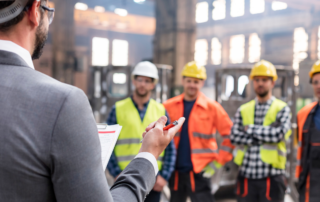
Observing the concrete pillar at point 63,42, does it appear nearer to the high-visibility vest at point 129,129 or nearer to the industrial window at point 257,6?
the high-visibility vest at point 129,129

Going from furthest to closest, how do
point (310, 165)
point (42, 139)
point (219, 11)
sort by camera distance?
point (219, 11), point (310, 165), point (42, 139)

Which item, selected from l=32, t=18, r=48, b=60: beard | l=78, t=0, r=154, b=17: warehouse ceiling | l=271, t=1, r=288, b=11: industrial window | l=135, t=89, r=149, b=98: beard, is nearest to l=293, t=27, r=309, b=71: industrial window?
l=271, t=1, r=288, b=11: industrial window

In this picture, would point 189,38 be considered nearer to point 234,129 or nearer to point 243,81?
point 243,81

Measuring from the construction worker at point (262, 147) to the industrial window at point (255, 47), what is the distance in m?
11.9

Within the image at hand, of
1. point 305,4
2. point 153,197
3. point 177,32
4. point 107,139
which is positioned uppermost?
point 305,4

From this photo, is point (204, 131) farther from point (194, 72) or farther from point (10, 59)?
point (10, 59)

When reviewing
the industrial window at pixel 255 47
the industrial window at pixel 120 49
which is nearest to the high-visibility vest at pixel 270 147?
the industrial window at pixel 120 49

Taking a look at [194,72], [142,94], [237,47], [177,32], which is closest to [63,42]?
[177,32]

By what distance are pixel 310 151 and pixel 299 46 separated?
12.1 m

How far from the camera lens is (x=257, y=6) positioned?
46.3 feet

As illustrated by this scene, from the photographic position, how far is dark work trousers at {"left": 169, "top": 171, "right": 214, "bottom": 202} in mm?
3393

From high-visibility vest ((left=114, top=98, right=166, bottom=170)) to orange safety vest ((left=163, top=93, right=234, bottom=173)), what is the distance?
1.36ft

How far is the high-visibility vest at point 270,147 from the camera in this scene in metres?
3.27

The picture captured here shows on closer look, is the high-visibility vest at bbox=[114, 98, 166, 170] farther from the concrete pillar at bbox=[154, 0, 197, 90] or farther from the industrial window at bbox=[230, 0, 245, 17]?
the industrial window at bbox=[230, 0, 245, 17]
